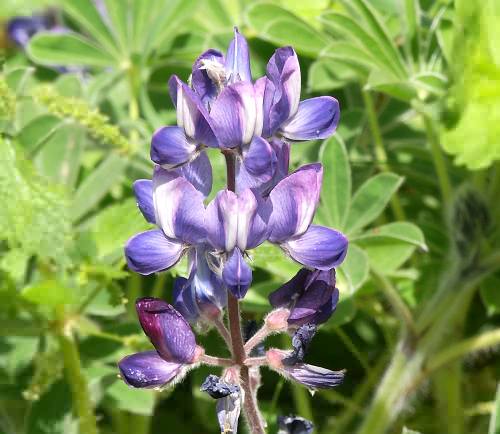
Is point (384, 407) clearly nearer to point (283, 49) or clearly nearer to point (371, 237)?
point (371, 237)

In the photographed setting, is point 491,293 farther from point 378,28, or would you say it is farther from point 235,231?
point 235,231

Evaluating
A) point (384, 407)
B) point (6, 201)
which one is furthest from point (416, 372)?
point (6, 201)

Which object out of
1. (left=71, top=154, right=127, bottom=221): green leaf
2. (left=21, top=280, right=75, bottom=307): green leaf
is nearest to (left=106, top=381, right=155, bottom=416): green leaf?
(left=21, top=280, right=75, bottom=307): green leaf

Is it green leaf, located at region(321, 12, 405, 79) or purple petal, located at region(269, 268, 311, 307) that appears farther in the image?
green leaf, located at region(321, 12, 405, 79)

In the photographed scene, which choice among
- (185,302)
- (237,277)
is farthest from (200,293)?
(237,277)

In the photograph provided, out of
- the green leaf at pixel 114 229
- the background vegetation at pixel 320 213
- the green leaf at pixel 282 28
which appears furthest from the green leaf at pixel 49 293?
the green leaf at pixel 282 28

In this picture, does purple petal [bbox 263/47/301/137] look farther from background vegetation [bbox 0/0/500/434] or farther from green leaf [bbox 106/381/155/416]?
green leaf [bbox 106/381/155/416]

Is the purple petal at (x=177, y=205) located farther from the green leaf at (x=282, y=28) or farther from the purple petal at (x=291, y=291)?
the green leaf at (x=282, y=28)
